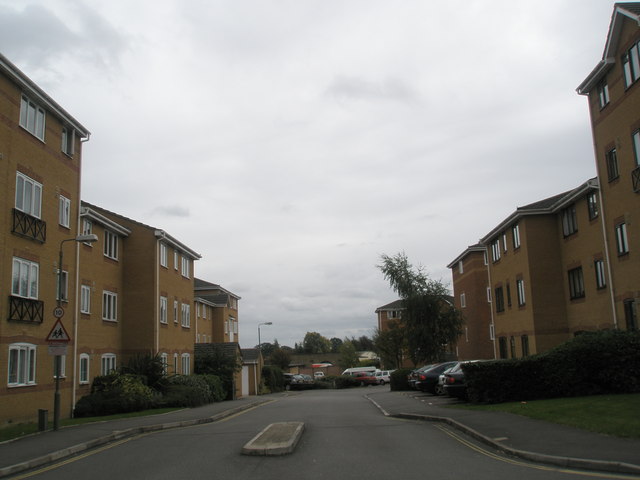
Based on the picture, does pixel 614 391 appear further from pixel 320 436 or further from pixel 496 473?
pixel 496 473

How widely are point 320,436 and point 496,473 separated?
607 centimetres

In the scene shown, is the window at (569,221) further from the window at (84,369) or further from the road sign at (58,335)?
the window at (84,369)

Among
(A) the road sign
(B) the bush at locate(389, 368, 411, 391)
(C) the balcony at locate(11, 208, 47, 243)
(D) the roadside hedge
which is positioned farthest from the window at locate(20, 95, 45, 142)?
(B) the bush at locate(389, 368, 411, 391)

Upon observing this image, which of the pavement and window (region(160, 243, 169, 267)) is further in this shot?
window (region(160, 243, 169, 267))

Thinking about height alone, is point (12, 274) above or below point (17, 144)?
below

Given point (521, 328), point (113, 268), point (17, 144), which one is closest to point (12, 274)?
point (17, 144)

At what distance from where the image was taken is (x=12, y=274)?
67.7ft

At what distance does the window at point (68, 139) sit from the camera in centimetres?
2518

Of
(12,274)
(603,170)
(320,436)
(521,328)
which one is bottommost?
(320,436)

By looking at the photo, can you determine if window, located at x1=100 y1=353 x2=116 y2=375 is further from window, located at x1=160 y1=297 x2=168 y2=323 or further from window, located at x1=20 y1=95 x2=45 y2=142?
window, located at x1=20 y1=95 x2=45 y2=142

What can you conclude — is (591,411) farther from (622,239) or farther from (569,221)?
(569,221)

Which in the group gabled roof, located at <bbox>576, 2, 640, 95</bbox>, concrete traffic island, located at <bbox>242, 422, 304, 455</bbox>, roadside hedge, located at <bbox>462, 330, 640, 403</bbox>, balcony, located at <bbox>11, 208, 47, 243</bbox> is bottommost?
concrete traffic island, located at <bbox>242, 422, 304, 455</bbox>

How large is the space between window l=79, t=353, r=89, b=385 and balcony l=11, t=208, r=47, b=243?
22.4ft

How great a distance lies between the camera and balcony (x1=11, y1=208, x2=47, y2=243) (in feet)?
68.4
